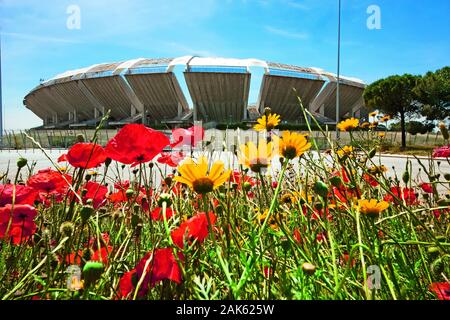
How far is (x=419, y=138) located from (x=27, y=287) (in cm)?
2304

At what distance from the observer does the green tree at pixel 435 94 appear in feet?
42.5

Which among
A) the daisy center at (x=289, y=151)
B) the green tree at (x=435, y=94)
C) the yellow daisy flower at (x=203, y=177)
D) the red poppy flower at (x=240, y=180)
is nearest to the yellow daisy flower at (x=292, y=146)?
the daisy center at (x=289, y=151)

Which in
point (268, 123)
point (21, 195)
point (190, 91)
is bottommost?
point (21, 195)

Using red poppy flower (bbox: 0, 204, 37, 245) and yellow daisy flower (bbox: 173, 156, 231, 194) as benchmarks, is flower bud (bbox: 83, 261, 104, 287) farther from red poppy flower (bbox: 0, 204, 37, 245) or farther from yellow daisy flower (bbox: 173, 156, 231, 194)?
red poppy flower (bbox: 0, 204, 37, 245)

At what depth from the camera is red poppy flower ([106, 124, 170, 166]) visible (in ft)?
1.66

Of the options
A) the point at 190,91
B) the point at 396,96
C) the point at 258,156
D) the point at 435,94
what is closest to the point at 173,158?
the point at 258,156

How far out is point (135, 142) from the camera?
51 centimetres

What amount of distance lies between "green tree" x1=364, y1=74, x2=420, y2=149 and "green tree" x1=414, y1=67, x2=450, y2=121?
412mm

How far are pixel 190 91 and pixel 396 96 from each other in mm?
13986

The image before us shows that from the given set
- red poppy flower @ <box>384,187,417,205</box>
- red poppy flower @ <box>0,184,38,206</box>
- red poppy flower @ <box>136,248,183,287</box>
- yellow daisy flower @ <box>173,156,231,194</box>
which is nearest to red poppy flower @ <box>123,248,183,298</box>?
red poppy flower @ <box>136,248,183,287</box>

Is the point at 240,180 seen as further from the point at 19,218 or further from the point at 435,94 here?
the point at 435,94

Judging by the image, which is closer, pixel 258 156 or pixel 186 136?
pixel 258 156

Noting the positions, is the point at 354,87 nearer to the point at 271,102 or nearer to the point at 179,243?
the point at 271,102

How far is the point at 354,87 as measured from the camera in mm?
29141
